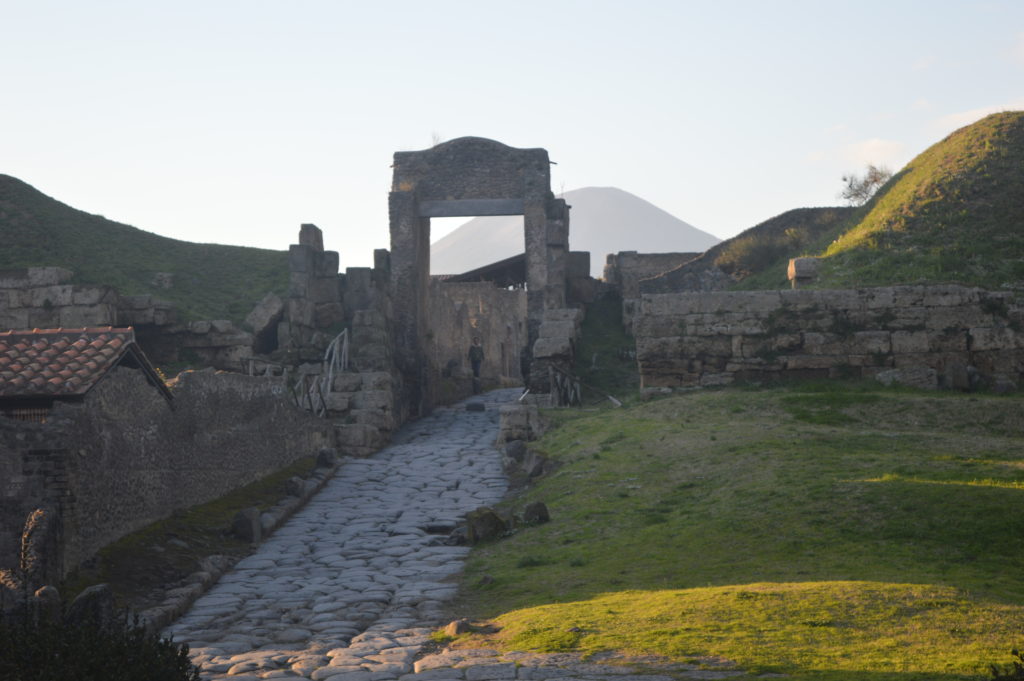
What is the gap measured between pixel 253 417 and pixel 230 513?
2.38 metres

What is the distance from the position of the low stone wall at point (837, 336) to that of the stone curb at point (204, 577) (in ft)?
23.3

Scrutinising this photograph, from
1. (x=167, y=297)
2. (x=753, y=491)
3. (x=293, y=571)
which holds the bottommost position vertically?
(x=293, y=571)

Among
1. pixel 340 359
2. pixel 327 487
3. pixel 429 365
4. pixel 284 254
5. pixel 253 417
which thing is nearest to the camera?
pixel 253 417

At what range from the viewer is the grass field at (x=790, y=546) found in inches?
274

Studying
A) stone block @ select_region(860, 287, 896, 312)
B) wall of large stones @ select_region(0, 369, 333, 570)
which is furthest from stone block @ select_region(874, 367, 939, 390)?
wall of large stones @ select_region(0, 369, 333, 570)

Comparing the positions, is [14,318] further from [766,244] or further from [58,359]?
[766,244]

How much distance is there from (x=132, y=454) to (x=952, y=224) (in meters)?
17.3

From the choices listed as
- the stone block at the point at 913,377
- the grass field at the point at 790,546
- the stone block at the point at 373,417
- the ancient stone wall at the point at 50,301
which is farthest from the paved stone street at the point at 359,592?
the ancient stone wall at the point at 50,301

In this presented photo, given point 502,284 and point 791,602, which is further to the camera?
point 502,284

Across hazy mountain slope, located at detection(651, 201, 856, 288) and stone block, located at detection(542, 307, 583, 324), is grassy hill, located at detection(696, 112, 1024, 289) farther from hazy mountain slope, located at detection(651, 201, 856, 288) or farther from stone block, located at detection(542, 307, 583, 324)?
stone block, located at detection(542, 307, 583, 324)

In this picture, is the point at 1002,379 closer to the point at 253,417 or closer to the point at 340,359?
the point at 253,417

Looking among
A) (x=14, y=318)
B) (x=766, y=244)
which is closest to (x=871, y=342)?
(x=766, y=244)

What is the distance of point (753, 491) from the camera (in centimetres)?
1133

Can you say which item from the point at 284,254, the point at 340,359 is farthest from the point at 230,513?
the point at 284,254
